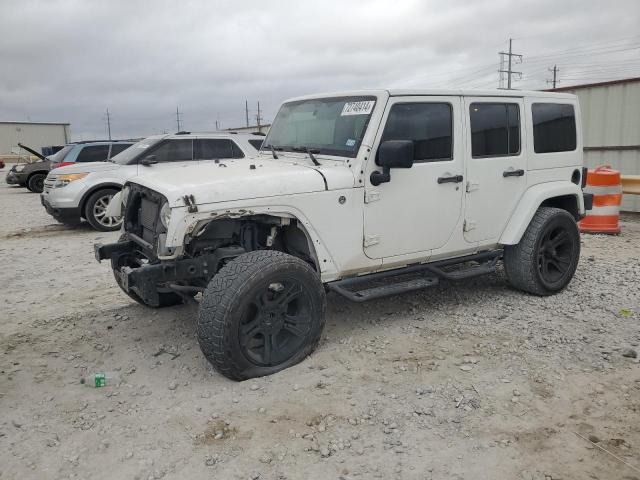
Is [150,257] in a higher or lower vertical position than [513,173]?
lower

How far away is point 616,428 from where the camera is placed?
10.2ft

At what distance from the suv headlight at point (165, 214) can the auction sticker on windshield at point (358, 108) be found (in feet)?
5.34

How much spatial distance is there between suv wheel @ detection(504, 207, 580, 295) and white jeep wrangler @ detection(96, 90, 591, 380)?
1 centimetres

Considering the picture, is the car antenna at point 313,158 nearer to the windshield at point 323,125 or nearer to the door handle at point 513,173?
the windshield at point 323,125

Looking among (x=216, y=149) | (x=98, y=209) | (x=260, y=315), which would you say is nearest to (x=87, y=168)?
(x=98, y=209)

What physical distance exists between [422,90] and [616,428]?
281 cm

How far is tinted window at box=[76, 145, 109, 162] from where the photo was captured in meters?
11.6

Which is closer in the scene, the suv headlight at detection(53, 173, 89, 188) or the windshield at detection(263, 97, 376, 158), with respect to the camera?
the windshield at detection(263, 97, 376, 158)

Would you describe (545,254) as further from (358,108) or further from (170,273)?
(170,273)

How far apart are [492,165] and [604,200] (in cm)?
456

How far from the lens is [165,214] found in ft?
12.1

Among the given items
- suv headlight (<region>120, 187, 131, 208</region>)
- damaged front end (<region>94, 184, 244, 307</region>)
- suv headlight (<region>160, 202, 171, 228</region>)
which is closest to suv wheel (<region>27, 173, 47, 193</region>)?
suv headlight (<region>120, 187, 131, 208</region>)

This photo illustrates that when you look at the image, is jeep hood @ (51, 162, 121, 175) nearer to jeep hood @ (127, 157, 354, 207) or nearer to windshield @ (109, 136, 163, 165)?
windshield @ (109, 136, 163, 165)

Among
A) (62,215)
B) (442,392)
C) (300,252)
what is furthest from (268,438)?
(62,215)
